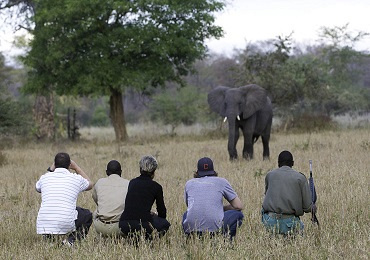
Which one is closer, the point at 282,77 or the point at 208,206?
the point at 208,206

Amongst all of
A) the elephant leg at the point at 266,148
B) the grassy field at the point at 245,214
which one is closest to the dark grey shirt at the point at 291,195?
the grassy field at the point at 245,214

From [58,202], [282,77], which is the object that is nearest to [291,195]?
[58,202]

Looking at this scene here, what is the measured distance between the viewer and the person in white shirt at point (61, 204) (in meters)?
8.27

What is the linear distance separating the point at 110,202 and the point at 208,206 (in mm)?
1293

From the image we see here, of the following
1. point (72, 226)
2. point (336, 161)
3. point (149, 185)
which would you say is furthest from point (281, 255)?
point (336, 161)

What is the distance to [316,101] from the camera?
36.9 m

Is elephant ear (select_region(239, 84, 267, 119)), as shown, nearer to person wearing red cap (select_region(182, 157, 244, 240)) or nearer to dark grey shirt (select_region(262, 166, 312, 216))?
person wearing red cap (select_region(182, 157, 244, 240))

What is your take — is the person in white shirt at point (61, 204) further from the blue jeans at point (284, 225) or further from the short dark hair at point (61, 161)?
the blue jeans at point (284, 225)

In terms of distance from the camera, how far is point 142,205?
8000 millimetres

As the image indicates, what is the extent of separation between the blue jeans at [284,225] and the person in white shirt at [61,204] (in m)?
2.26

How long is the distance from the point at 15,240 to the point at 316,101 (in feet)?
99.2

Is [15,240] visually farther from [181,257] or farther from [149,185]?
[181,257]

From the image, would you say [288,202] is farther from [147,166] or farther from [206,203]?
[147,166]

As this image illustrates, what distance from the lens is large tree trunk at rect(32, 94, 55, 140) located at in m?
36.2
